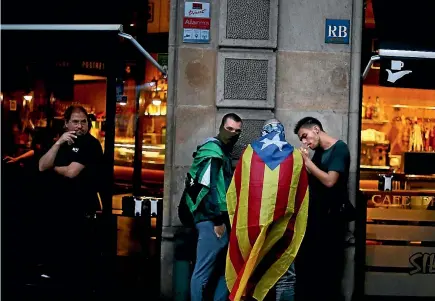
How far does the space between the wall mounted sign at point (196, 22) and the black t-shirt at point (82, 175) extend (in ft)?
4.90

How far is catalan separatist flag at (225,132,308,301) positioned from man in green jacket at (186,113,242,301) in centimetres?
33

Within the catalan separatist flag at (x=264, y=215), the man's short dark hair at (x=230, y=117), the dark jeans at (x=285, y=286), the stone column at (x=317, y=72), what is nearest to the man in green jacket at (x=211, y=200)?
the man's short dark hair at (x=230, y=117)

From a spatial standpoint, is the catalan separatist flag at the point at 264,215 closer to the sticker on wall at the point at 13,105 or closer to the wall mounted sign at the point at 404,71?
the wall mounted sign at the point at 404,71

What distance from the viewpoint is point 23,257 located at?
28.5 ft

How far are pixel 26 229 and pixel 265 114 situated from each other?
2.95 metres

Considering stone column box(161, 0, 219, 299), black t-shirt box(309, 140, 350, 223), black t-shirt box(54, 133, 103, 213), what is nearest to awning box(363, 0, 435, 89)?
black t-shirt box(309, 140, 350, 223)

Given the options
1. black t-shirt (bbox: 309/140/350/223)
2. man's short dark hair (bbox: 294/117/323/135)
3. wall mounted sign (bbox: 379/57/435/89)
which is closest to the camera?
black t-shirt (bbox: 309/140/350/223)

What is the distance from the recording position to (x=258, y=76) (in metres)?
8.16

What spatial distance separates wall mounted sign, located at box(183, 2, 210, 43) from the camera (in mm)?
8148

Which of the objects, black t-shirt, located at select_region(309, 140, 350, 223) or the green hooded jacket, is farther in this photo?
black t-shirt, located at select_region(309, 140, 350, 223)

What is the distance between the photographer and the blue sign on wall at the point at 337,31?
8266 mm

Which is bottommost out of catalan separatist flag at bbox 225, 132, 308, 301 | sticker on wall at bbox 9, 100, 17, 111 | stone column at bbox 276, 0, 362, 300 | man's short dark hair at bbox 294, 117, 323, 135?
catalan separatist flag at bbox 225, 132, 308, 301

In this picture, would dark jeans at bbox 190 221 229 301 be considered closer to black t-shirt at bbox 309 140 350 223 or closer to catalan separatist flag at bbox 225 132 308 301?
Result: catalan separatist flag at bbox 225 132 308 301

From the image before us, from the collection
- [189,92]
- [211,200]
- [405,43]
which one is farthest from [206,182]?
[405,43]
